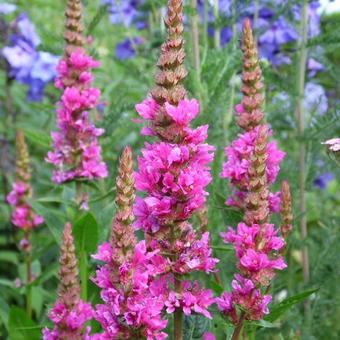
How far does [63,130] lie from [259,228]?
1.32 meters

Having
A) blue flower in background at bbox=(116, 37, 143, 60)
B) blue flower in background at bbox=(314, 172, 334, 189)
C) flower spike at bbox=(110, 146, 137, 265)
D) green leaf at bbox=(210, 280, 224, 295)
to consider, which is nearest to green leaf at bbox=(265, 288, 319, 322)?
green leaf at bbox=(210, 280, 224, 295)

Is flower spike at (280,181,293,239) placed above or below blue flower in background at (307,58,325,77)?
below

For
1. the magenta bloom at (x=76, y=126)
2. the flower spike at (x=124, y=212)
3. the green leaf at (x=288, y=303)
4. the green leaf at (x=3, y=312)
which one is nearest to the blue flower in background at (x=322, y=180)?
the magenta bloom at (x=76, y=126)

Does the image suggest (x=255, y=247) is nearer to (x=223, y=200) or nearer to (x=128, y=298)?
(x=128, y=298)

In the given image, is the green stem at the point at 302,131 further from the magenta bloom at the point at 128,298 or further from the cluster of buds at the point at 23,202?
the magenta bloom at the point at 128,298

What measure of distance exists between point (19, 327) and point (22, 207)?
1013 millimetres

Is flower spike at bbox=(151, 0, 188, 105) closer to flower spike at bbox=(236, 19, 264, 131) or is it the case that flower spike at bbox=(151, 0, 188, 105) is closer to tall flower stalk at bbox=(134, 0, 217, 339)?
tall flower stalk at bbox=(134, 0, 217, 339)

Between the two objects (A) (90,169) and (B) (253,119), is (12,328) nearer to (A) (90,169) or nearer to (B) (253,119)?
(A) (90,169)

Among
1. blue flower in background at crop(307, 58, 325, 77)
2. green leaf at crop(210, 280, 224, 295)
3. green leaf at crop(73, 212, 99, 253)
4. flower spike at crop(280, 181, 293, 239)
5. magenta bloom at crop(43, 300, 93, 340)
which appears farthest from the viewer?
blue flower in background at crop(307, 58, 325, 77)

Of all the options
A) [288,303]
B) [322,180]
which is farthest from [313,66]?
[288,303]

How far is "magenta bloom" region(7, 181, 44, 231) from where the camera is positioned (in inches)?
136

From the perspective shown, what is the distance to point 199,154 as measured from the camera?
1.86m

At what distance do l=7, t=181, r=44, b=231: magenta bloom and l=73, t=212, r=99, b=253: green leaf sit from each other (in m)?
0.65

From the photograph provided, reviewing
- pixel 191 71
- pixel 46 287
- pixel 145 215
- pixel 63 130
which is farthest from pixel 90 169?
pixel 46 287
